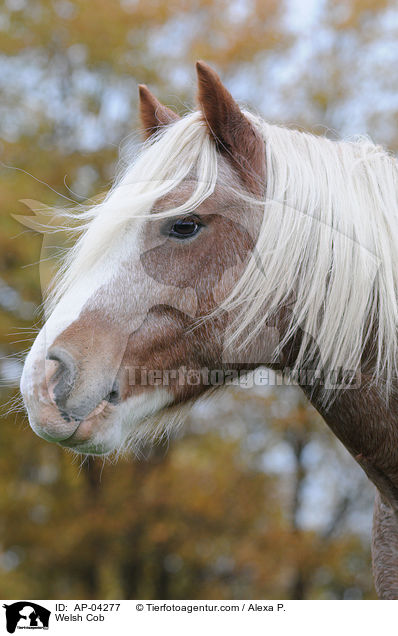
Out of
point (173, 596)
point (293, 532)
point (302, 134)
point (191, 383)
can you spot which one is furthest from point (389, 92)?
point (173, 596)

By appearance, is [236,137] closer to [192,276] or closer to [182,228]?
[182,228]

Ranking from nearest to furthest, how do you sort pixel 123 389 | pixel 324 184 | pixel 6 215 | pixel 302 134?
pixel 123 389 < pixel 324 184 < pixel 302 134 < pixel 6 215

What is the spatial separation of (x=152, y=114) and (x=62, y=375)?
4.37 feet

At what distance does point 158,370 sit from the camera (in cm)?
221

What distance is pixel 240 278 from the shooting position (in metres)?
2.23

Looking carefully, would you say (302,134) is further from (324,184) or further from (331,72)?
(331,72)

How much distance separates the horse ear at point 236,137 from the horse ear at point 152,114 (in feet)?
1.24

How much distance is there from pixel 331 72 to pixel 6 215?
562 cm

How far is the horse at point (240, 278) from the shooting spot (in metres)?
2.16
